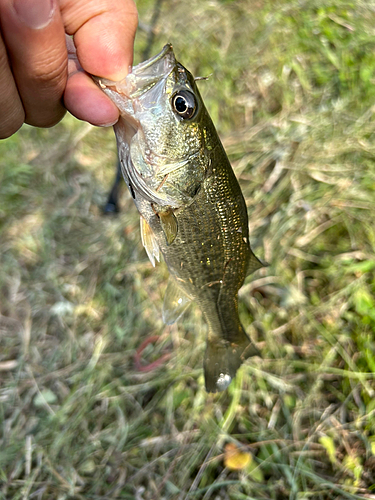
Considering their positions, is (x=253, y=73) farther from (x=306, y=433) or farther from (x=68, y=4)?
(x=306, y=433)

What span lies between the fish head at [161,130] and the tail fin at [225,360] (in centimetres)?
84

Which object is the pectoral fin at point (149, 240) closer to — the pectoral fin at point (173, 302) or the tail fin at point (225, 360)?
the pectoral fin at point (173, 302)

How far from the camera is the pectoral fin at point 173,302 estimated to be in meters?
1.82

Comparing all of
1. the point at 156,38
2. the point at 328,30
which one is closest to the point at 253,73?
the point at 328,30

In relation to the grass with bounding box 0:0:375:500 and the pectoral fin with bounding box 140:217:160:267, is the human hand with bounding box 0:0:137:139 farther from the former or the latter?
the grass with bounding box 0:0:375:500

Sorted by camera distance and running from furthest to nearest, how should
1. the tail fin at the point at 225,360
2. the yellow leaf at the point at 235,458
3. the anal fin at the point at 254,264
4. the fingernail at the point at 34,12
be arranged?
the yellow leaf at the point at 235,458 < the tail fin at the point at 225,360 < the anal fin at the point at 254,264 < the fingernail at the point at 34,12

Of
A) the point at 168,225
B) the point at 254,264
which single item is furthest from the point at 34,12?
the point at 254,264

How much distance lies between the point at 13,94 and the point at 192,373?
206 centimetres

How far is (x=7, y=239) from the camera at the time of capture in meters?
3.62

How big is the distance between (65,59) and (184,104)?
17.7 inches

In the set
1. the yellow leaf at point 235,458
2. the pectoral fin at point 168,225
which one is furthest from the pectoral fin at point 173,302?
the yellow leaf at point 235,458

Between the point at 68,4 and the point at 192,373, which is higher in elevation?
the point at 68,4

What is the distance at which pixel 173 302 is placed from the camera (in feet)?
6.12

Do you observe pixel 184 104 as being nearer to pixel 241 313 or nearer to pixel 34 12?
pixel 34 12
